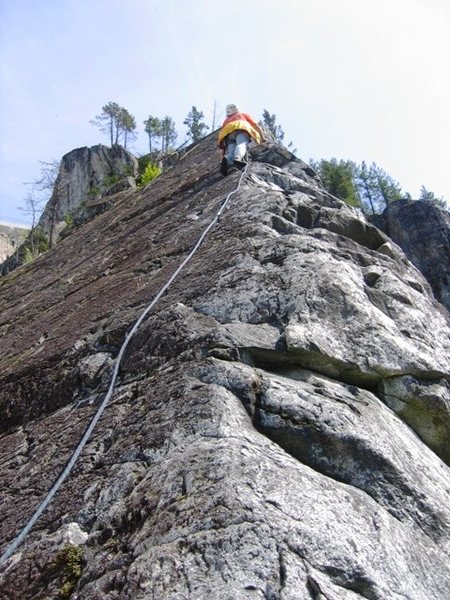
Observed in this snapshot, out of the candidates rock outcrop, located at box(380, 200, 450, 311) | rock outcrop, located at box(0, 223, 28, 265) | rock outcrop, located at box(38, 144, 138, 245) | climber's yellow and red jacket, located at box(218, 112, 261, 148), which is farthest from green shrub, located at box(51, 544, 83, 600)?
rock outcrop, located at box(0, 223, 28, 265)

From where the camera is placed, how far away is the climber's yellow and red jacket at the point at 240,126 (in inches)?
352

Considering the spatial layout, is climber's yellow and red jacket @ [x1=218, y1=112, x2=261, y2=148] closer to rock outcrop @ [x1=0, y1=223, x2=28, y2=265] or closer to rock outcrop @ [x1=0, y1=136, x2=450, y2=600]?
rock outcrop @ [x1=0, y1=136, x2=450, y2=600]

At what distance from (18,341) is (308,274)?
12.0ft

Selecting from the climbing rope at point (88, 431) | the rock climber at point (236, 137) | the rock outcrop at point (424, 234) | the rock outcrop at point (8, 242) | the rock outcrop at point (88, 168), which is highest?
the rock outcrop at point (88, 168)

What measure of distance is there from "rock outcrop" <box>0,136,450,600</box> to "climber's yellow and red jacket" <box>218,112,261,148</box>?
2985 millimetres

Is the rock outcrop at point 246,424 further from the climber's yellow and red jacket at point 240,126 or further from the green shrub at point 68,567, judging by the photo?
the climber's yellow and red jacket at point 240,126

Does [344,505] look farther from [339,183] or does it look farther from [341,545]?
[339,183]

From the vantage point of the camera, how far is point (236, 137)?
8.81 metres

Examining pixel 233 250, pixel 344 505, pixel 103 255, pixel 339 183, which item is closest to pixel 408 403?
pixel 344 505

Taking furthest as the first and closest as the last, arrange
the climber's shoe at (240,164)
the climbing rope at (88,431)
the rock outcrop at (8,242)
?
the rock outcrop at (8,242) < the climber's shoe at (240,164) < the climbing rope at (88,431)

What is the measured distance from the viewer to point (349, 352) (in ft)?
12.8

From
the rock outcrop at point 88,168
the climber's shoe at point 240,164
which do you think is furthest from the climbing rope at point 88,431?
the rock outcrop at point 88,168

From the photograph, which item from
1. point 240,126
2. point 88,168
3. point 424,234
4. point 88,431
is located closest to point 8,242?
point 88,168

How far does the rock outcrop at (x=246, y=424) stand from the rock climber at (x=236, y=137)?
1.98 meters
